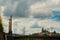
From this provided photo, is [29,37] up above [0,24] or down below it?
below

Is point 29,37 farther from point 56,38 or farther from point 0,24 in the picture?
point 0,24

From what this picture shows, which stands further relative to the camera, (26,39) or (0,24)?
(26,39)

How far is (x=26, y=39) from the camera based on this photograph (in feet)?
157

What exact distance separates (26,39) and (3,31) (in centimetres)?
765

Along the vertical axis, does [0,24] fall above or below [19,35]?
above

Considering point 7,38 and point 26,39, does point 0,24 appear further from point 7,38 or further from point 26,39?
point 26,39

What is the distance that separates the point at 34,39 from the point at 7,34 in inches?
287

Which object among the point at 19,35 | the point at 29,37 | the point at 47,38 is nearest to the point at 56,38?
the point at 47,38

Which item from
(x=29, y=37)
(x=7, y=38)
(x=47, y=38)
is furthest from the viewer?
(x=29, y=37)

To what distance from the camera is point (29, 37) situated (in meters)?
49.3

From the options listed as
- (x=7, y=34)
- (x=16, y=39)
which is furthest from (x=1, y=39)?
(x=16, y=39)

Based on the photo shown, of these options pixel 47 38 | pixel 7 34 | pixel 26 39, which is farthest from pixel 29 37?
pixel 7 34

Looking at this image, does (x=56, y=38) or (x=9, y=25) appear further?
(x=56, y=38)

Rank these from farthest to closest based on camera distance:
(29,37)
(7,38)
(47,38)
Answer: (29,37) < (47,38) < (7,38)
